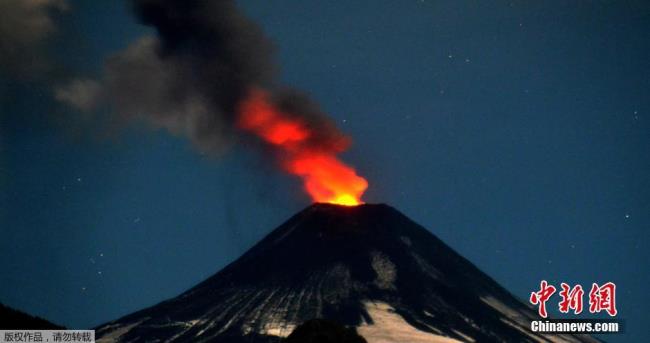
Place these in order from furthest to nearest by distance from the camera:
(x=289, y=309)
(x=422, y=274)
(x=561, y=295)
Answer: (x=422, y=274)
(x=289, y=309)
(x=561, y=295)

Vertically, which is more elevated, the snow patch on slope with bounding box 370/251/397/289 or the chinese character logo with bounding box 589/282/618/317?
the snow patch on slope with bounding box 370/251/397/289

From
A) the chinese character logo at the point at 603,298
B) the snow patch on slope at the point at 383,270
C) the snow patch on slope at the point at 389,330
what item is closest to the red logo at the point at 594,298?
the chinese character logo at the point at 603,298

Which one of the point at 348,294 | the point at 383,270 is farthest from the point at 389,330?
the point at 383,270

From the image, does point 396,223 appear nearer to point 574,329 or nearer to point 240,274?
point 240,274

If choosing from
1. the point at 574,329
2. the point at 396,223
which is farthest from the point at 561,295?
the point at 396,223

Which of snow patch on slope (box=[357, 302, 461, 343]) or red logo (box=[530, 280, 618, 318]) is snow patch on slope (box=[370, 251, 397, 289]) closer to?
snow patch on slope (box=[357, 302, 461, 343])

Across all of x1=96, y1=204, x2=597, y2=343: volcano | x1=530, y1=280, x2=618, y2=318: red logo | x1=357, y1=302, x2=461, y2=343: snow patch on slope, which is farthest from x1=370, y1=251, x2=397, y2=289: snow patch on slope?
x1=530, y1=280, x2=618, y2=318: red logo

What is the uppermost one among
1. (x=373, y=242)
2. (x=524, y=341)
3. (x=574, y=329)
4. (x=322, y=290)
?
(x=373, y=242)

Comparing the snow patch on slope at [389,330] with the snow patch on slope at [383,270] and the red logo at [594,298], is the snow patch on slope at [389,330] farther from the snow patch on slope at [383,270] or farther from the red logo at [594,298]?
the red logo at [594,298]

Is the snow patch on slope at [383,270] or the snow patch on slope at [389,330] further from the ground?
the snow patch on slope at [383,270]
